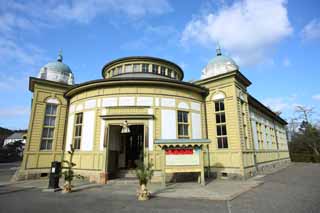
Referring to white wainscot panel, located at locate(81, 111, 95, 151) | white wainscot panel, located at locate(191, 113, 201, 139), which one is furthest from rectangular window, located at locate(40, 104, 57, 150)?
white wainscot panel, located at locate(191, 113, 201, 139)

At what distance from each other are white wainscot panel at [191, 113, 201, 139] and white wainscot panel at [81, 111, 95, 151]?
6.15 meters

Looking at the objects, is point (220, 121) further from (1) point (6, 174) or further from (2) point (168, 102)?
(1) point (6, 174)

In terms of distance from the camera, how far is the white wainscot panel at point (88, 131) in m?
10.3

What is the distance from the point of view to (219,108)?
11578 millimetres

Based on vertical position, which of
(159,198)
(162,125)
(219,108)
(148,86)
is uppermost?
(148,86)

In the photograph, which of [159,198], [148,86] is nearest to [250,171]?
[159,198]

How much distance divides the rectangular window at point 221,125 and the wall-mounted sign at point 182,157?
9.68 ft

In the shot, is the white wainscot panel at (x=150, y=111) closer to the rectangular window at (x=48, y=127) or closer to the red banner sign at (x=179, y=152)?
the red banner sign at (x=179, y=152)

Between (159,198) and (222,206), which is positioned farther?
(159,198)

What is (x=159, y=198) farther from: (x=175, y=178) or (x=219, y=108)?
(x=219, y=108)

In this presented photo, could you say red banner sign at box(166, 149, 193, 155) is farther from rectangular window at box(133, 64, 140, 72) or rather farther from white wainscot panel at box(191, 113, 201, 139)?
rectangular window at box(133, 64, 140, 72)

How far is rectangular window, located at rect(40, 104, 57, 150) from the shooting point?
11.9m

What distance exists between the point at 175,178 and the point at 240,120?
5358 millimetres

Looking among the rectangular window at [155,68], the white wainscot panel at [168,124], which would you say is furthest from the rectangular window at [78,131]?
the rectangular window at [155,68]
